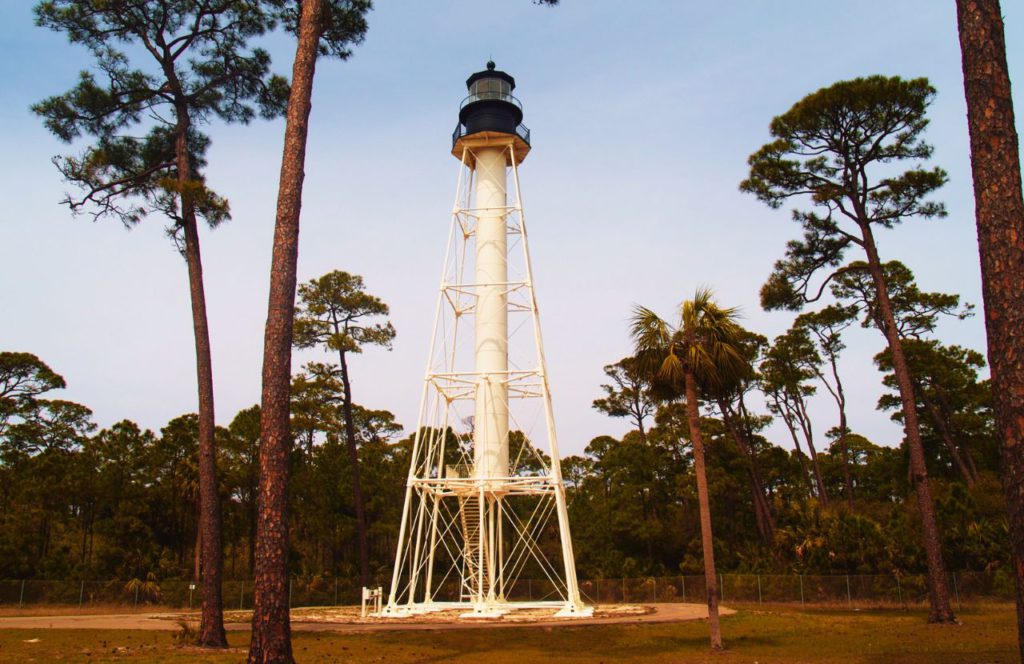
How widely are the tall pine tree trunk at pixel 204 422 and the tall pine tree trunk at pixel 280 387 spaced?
17.4 ft

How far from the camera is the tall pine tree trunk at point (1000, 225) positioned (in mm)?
6160

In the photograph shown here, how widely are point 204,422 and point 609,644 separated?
909cm

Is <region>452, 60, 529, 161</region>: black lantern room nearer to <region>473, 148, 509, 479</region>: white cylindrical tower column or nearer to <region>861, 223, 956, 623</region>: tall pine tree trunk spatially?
<region>473, 148, 509, 479</region>: white cylindrical tower column

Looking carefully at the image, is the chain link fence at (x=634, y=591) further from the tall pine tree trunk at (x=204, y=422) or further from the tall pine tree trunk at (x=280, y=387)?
the tall pine tree trunk at (x=280, y=387)

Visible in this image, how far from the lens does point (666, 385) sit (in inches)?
661

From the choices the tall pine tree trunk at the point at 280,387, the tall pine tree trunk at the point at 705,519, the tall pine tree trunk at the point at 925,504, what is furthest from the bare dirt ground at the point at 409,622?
the tall pine tree trunk at the point at 280,387

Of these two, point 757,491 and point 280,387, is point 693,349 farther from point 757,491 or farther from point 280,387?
point 757,491

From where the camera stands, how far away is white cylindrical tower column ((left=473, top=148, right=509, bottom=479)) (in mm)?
22781

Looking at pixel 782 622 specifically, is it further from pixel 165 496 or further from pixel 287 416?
pixel 165 496

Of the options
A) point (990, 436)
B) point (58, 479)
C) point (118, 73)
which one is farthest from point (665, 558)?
point (118, 73)

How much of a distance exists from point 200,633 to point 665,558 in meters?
30.6

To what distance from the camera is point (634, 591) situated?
106 feet

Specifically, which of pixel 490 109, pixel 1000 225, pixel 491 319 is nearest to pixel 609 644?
pixel 491 319

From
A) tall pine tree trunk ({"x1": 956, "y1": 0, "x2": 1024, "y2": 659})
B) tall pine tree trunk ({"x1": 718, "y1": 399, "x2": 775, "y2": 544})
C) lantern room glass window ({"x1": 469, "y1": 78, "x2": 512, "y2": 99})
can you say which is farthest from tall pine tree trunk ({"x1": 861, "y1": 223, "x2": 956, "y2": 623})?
tall pine tree trunk ({"x1": 718, "y1": 399, "x2": 775, "y2": 544})
